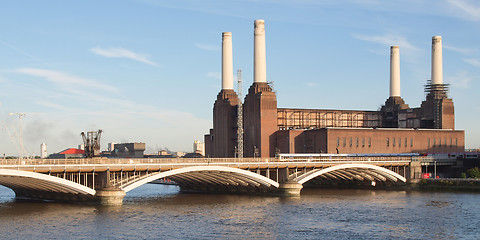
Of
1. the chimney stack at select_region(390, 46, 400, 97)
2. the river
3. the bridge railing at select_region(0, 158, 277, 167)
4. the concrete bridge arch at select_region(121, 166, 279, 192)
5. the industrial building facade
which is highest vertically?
the chimney stack at select_region(390, 46, 400, 97)

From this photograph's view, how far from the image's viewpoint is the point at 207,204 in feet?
298

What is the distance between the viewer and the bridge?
78625 millimetres

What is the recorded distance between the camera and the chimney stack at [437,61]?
15762 cm

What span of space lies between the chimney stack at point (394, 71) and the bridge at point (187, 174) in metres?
48.8

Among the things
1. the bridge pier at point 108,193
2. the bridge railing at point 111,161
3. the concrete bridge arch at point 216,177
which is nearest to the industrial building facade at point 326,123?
the concrete bridge arch at point 216,177

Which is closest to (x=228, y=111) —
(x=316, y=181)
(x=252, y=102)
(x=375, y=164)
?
(x=252, y=102)

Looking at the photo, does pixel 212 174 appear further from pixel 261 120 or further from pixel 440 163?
pixel 440 163

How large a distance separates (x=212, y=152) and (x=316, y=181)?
4342 cm

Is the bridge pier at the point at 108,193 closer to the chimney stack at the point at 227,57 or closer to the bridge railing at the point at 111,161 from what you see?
the bridge railing at the point at 111,161

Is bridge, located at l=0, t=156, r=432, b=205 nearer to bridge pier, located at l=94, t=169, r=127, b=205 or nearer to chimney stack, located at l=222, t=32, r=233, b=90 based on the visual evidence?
bridge pier, located at l=94, t=169, r=127, b=205

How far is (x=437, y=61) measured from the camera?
15850cm

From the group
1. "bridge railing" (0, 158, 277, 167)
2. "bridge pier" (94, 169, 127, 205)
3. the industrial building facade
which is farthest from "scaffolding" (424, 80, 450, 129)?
"bridge pier" (94, 169, 127, 205)

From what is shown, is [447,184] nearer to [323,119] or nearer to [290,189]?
[290,189]

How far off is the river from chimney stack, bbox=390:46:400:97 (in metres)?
72.0
